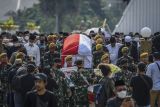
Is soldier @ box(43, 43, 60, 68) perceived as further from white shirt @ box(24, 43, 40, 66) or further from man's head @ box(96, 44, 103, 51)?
man's head @ box(96, 44, 103, 51)

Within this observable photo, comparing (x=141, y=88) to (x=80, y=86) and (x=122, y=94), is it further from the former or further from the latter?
(x=122, y=94)

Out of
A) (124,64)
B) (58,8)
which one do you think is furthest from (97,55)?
(58,8)

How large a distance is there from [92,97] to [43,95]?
490cm

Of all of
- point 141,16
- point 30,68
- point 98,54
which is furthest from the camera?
point 141,16

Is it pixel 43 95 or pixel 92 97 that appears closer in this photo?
pixel 43 95

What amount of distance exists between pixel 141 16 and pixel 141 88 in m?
24.4

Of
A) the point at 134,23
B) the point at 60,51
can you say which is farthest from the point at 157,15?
the point at 60,51

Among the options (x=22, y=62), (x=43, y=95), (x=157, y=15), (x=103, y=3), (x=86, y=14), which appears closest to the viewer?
(x=43, y=95)

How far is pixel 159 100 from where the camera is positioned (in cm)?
2016

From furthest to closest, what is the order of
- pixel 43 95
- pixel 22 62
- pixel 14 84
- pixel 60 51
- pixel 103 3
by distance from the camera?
1. pixel 103 3
2. pixel 60 51
3. pixel 22 62
4. pixel 14 84
5. pixel 43 95

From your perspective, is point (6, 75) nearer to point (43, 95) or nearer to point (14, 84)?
point (14, 84)

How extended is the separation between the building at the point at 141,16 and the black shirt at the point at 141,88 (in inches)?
912

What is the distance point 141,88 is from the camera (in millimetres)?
18219

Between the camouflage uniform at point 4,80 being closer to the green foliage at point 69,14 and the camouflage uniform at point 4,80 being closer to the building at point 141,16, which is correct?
the building at point 141,16
